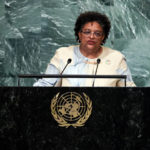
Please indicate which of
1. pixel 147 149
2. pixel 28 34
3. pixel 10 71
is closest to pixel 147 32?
pixel 28 34

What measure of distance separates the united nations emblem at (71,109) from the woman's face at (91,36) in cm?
107

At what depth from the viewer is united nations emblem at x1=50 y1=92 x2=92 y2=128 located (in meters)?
1.65

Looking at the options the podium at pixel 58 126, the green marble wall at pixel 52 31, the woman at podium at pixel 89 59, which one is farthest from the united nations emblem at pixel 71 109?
the green marble wall at pixel 52 31

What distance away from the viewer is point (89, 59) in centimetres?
274

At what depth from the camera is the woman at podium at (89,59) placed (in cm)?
264

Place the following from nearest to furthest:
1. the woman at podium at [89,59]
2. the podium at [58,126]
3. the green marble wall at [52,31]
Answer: the podium at [58,126], the woman at podium at [89,59], the green marble wall at [52,31]

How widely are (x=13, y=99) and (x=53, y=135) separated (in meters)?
0.24

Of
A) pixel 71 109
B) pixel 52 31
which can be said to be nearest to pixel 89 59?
pixel 71 109

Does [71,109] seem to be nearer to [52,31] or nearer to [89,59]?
[89,59]

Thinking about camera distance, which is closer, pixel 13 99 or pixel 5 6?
pixel 13 99

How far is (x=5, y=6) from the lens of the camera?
425 cm

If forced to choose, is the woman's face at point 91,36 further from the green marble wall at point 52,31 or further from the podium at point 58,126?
the green marble wall at point 52,31

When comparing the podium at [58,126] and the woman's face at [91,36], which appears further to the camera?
the woman's face at [91,36]

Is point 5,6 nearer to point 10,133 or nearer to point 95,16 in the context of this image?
point 95,16
